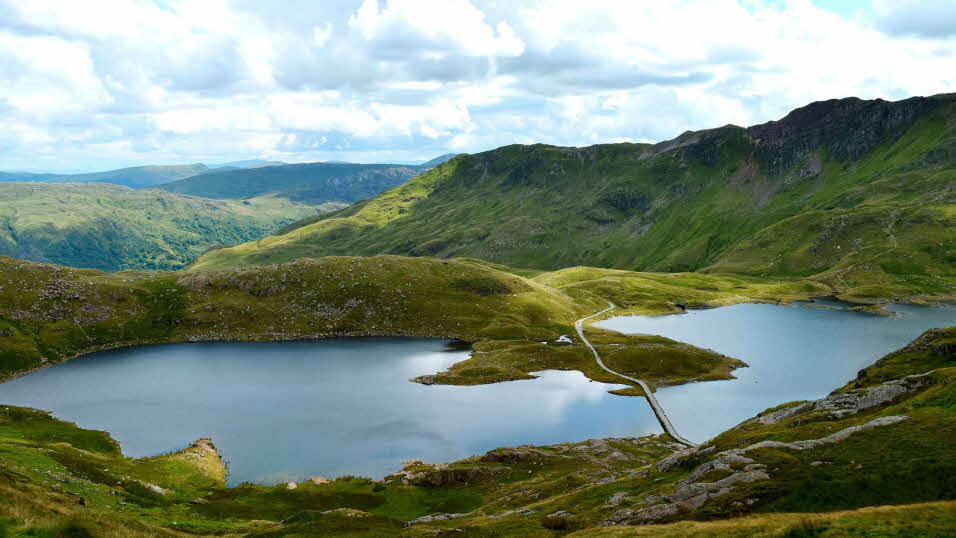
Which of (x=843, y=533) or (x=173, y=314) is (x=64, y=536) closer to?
(x=843, y=533)

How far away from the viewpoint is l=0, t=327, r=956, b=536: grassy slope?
101 ft

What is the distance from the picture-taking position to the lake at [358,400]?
3477 inches

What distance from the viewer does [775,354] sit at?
149m

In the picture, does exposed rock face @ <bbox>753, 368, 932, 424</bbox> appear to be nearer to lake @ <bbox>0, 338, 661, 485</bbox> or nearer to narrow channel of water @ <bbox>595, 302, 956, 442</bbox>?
narrow channel of water @ <bbox>595, 302, 956, 442</bbox>

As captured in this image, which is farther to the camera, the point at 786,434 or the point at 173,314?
the point at 173,314

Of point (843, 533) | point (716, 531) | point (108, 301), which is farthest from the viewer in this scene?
point (108, 301)

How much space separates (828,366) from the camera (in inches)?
5241

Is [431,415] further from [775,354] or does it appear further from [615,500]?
[775,354]

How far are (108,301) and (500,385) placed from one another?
446 ft

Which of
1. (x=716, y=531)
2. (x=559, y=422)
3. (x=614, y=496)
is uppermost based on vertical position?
(x=716, y=531)

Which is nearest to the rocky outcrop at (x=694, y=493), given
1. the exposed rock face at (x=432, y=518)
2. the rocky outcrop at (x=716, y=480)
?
the rocky outcrop at (x=716, y=480)

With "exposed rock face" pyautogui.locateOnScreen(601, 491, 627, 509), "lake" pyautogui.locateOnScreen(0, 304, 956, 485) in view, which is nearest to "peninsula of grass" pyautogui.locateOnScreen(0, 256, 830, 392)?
"lake" pyautogui.locateOnScreen(0, 304, 956, 485)

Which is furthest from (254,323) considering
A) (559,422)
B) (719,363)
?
(719,363)

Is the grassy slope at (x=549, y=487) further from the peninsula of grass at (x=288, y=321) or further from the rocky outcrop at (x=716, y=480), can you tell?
the peninsula of grass at (x=288, y=321)
